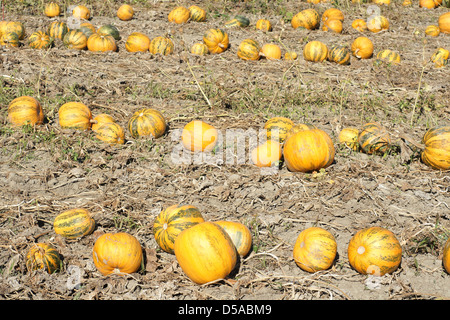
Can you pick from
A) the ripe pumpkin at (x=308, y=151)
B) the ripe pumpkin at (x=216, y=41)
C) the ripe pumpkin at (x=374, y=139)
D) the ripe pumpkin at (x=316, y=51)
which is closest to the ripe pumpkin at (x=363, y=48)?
the ripe pumpkin at (x=316, y=51)

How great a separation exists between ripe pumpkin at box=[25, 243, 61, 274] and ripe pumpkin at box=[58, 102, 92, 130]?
7.99ft

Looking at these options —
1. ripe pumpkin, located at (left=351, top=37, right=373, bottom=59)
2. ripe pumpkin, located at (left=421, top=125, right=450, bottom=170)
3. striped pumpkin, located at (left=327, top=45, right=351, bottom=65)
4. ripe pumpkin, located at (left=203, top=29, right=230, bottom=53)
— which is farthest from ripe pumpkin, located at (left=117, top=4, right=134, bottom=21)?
ripe pumpkin, located at (left=421, top=125, right=450, bottom=170)

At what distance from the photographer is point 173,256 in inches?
167

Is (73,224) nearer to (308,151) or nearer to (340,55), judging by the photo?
(308,151)

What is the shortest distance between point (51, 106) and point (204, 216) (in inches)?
139

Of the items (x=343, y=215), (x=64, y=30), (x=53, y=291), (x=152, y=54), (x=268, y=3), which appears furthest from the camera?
(x=268, y=3)

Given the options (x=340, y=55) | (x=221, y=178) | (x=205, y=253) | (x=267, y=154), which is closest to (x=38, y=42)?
(x=221, y=178)

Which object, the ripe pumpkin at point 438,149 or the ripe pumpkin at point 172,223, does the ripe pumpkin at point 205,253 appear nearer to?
the ripe pumpkin at point 172,223

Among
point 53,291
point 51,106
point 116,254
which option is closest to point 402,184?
point 116,254

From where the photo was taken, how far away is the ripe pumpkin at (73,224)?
14.4 feet

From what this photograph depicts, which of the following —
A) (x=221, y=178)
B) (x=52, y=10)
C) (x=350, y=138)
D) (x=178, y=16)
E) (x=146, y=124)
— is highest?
(x=52, y=10)

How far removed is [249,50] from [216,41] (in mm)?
858

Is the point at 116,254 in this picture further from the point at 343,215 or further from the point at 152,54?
the point at 152,54

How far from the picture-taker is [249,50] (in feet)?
29.3
